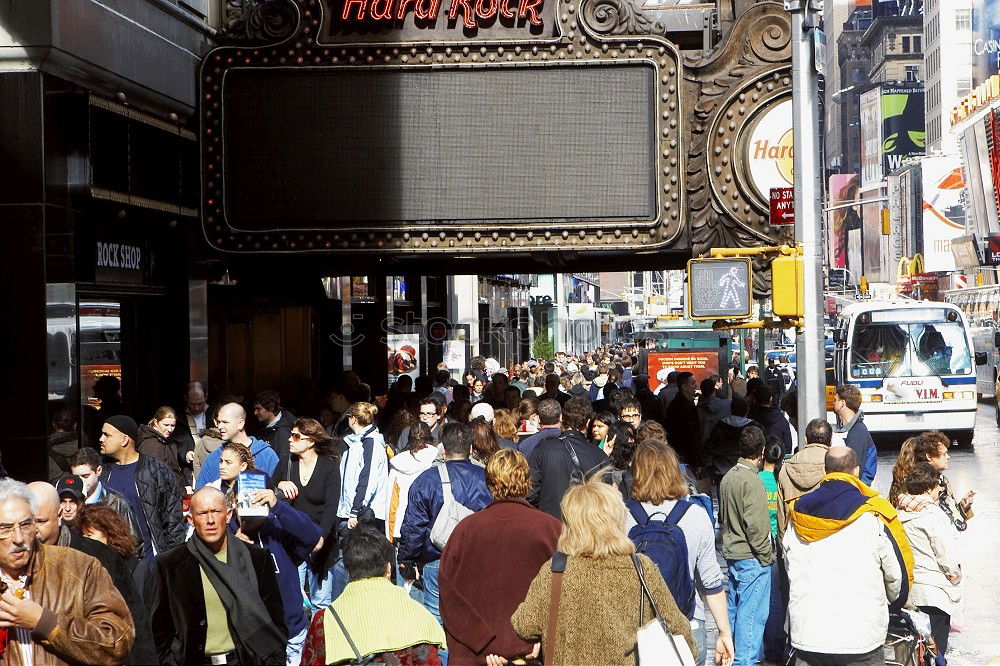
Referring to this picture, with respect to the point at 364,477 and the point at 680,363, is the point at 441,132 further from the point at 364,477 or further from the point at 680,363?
the point at 680,363

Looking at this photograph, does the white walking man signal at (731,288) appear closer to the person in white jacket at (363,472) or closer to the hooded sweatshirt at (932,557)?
the person in white jacket at (363,472)

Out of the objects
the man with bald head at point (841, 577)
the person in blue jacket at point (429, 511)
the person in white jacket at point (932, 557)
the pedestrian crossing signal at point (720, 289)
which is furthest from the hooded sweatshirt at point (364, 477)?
the man with bald head at point (841, 577)

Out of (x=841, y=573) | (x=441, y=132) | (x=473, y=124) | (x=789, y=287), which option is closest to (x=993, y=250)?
(x=473, y=124)

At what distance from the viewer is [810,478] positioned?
9469mm

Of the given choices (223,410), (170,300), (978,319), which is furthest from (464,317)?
(978,319)

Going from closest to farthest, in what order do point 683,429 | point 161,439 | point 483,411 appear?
1. point 161,439
2. point 483,411
3. point 683,429

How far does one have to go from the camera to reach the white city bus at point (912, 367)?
1061 inches

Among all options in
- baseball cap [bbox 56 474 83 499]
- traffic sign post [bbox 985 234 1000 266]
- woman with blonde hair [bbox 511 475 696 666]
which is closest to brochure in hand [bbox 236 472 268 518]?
baseball cap [bbox 56 474 83 499]

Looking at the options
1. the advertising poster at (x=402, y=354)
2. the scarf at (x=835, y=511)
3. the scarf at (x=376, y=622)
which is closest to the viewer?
the scarf at (x=376, y=622)

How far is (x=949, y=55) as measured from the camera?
152m

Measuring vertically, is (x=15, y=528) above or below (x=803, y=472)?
above

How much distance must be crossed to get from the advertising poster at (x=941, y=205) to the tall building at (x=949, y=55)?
17.6ft

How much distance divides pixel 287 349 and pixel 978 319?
66356 millimetres

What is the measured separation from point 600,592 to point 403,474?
182 inches
